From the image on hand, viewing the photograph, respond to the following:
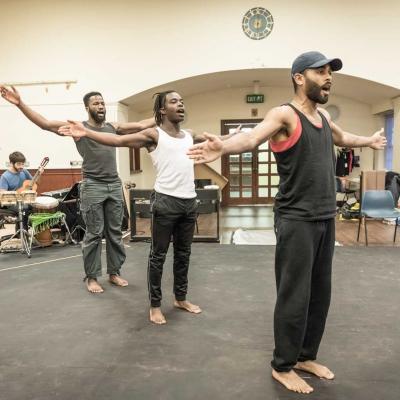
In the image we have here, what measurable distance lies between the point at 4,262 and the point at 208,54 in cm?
456

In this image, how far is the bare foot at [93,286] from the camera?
10.8ft

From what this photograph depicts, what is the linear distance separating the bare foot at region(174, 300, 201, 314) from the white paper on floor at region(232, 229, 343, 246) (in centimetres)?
245

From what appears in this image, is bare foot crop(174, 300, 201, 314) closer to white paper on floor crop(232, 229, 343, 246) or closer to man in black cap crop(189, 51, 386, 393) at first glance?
man in black cap crop(189, 51, 386, 393)

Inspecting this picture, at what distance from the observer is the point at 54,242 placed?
5.30 m

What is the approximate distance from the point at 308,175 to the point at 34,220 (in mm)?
3905

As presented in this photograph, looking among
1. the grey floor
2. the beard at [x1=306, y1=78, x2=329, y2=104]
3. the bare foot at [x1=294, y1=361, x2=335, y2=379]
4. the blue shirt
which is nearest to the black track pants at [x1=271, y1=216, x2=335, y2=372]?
the bare foot at [x1=294, y1=361, x2=335, y2=379]

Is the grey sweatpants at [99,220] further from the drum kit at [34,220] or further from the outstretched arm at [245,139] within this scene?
the outstretched arm at [245,139]

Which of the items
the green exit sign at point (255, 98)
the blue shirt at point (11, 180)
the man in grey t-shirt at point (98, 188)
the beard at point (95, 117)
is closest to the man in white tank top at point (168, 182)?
the man in grey t-shirt at point (98, 188)

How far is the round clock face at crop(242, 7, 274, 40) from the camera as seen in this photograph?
262 inches

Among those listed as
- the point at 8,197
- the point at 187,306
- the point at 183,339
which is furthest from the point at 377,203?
the point at 8,197

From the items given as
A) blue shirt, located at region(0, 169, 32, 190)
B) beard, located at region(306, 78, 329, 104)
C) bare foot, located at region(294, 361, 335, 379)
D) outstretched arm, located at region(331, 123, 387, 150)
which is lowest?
bare foot, located at region(294, 361, 335, 379)

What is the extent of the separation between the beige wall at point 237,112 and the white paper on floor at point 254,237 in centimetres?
365

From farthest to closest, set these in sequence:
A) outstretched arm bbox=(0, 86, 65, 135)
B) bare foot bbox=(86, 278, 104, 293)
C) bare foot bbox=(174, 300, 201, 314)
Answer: bare foot bbox=(86, 278, 104, 293) → bare foot bbox=(174, 300, 201, 314) → outstretched arm bbox=(0, 86, 65, 135)

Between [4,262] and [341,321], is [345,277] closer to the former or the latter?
[341,321]
